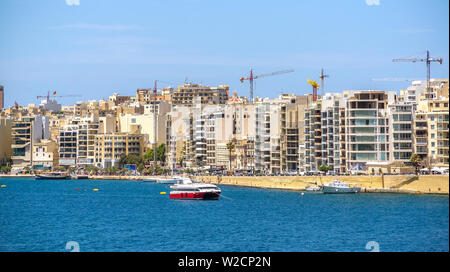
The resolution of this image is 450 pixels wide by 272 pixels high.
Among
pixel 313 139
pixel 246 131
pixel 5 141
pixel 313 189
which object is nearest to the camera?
pixel 313 189

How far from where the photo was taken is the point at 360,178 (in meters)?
75.9

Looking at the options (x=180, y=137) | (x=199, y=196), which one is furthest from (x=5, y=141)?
(x=199, y=196)

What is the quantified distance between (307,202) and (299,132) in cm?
3229

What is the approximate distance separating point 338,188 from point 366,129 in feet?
24.9

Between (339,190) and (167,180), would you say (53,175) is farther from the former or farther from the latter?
(339,190)

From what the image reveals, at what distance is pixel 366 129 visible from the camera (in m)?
79.6

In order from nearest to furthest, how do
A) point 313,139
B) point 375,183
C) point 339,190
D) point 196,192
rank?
point 196,192
point 375,183
point 339,190
point 313,139

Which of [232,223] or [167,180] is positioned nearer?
[232,223]

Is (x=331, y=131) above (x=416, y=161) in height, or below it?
above

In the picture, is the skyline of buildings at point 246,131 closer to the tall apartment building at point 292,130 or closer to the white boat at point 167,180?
the tall apartment building at point 292,130

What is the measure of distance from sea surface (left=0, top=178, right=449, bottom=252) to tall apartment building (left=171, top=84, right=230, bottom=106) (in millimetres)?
88827

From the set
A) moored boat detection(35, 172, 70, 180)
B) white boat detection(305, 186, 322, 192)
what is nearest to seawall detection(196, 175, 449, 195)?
white boat detection(305, 186, 322, 192)

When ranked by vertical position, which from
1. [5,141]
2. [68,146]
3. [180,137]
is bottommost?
[68,146]

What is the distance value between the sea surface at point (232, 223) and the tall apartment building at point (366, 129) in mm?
7251
